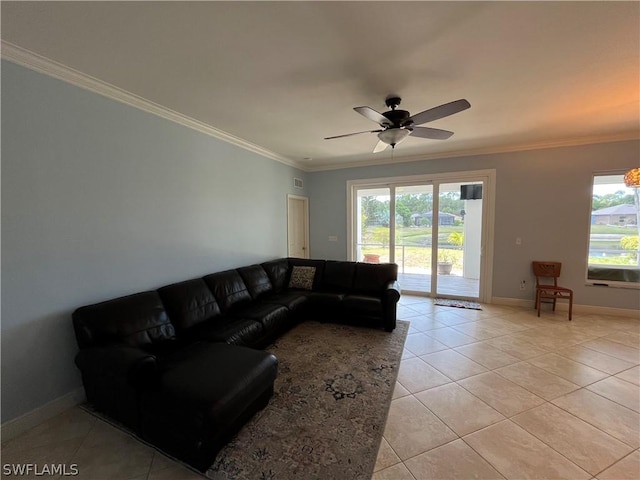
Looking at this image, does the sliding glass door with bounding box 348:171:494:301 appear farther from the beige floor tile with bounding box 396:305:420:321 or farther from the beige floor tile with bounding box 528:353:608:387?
the beige floor tile with bounding box 528:353:608:387

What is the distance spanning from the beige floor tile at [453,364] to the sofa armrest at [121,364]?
2.59 m

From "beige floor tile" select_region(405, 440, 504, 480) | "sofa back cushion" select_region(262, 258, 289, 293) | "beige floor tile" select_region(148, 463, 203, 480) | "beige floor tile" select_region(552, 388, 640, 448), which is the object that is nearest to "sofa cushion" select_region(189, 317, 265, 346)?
"beige floor tile" select_region(148, 463, 203, 480)

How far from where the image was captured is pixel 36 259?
6.44 feet

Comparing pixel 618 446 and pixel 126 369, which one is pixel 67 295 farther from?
pixel 618 446

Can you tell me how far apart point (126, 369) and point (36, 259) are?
1162mm

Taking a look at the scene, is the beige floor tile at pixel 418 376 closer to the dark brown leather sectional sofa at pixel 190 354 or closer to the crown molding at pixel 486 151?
the dark brown leather sectional sofa at pixel 190 354

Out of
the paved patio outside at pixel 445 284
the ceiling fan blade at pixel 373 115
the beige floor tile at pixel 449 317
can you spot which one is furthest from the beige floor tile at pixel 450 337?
the ceiling fan blade at pixel 373 115

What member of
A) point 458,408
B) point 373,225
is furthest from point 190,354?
point 373,225

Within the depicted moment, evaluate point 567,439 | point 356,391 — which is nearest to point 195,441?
point 356,391

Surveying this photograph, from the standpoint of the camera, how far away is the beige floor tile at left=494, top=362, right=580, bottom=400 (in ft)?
7.56

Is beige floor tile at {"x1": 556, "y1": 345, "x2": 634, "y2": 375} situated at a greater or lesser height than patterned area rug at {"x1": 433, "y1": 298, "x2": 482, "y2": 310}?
lesser

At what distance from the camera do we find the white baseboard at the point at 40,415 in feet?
6.00

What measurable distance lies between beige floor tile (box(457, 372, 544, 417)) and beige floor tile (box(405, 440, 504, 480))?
2.00ft

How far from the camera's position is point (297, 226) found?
5.89 meters
